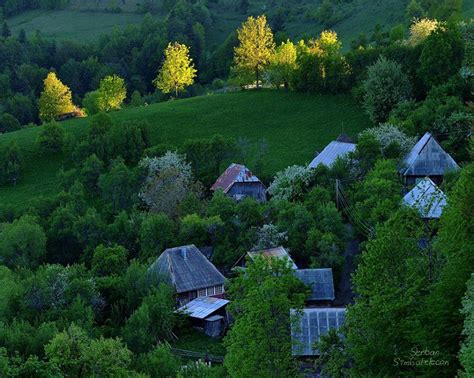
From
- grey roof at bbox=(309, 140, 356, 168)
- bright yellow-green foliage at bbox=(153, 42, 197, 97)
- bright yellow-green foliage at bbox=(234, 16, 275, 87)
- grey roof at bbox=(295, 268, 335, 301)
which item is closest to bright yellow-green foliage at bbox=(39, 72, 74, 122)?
bright yellow-green foliage at bbox=(153, 42, 197, 97)

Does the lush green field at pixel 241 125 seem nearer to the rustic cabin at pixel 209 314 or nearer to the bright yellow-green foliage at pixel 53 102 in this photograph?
the bright yellow-green foliage at pixel 53 102

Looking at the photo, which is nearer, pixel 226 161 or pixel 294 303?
pixel 294 303

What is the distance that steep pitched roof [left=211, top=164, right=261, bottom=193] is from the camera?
52469mm

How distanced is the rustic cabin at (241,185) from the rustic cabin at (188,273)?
11615 mm

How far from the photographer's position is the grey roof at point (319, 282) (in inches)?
1449

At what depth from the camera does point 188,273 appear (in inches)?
1570

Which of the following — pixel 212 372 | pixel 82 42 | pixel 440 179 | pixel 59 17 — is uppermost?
pixel 59 17

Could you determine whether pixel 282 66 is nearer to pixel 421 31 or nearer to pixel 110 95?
pixel 421 31

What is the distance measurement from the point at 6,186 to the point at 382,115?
32.8m

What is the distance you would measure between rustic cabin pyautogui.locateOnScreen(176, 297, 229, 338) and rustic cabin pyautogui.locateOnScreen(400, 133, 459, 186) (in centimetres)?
1683

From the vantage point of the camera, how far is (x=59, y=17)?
141875mm

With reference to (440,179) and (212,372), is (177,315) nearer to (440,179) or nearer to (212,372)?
(212,372)

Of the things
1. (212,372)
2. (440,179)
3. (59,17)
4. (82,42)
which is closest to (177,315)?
(212,372)

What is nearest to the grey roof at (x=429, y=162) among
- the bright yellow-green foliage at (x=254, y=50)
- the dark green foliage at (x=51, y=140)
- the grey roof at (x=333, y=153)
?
the grey roof at (x=333, y=153)
